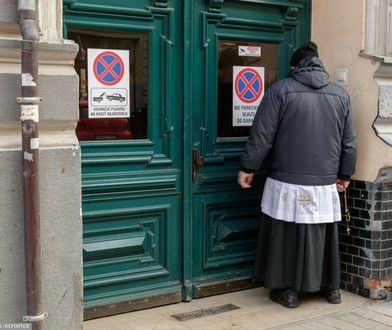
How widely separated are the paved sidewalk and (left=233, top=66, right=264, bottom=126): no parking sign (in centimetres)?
144

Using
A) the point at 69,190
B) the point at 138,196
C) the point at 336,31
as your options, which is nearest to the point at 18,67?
the point at 69,190

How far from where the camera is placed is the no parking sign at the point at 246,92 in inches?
200

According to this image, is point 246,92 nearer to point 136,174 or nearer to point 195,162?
point 195,162

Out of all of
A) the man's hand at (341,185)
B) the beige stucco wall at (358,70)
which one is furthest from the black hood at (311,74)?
the man's hand at (341,185)

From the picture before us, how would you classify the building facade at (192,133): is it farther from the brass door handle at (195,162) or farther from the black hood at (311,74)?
the black hood at (311,74)

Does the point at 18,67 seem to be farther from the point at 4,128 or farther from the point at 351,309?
the point at 351,309

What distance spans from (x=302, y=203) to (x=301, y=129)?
21.6 inches

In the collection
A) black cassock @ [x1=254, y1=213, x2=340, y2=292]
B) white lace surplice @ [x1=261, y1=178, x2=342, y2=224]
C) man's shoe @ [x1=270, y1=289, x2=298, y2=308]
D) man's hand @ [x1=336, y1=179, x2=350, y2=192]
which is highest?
man's hand @ [x1=336, y1=179, x2=350, y2=192]

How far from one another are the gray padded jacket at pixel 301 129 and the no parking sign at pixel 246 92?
1.09 ft

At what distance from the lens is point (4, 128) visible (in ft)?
10.4

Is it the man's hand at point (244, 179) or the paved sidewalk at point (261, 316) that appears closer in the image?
the paved sidewalk at point (261, 316)

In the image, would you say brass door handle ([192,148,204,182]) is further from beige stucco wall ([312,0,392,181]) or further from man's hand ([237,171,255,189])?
beige stucco wall ([312,0,392,181])

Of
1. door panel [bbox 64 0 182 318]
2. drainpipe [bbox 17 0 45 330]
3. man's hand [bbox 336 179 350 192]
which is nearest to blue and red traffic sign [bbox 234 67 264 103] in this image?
door panel [bbox 64 0 182 318]

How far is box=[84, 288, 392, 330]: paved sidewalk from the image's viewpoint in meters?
4.45
